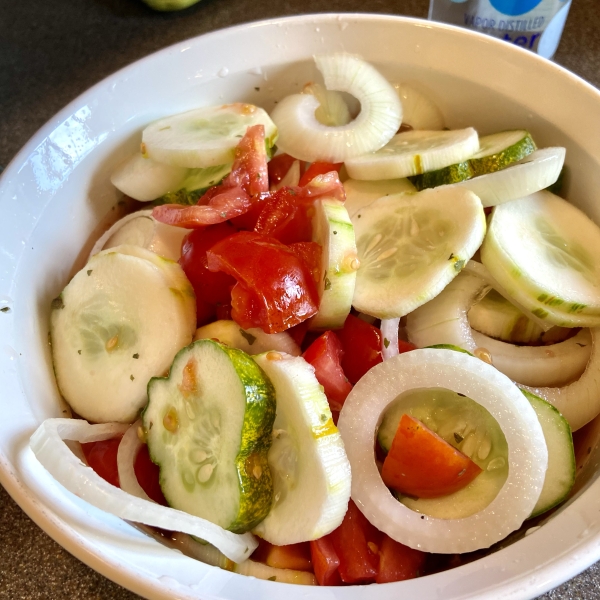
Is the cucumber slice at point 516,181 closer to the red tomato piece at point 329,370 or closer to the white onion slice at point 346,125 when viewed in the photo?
the white onion slice at point 346,125

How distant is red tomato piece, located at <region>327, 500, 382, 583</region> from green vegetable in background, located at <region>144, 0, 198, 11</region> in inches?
60.5

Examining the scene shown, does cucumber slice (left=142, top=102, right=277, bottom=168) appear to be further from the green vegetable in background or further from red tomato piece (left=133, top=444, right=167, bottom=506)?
the green vegetable in background

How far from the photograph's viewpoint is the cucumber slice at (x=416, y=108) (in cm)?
124

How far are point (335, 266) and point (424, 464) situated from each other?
32 cm

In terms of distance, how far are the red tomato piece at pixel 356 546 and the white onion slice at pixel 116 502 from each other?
0.46 ft

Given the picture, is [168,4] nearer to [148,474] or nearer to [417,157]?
[417,157]

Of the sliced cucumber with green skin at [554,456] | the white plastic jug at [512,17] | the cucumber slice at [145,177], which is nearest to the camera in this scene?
the sliced cucumber with green skin at [554,456]

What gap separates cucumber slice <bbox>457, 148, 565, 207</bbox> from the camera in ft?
3.29

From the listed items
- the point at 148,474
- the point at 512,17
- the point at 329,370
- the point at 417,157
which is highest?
the point at 512,17

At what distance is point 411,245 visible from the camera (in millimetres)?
1021

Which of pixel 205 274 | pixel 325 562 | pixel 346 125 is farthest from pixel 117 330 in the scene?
pixel 346 125

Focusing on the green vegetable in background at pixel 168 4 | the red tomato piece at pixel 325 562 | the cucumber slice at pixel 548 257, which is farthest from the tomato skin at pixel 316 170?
the green vegetable in background at pixel 168 4

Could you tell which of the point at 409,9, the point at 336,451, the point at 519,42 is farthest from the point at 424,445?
the point at 409,9

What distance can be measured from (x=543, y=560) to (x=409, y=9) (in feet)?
5.02
